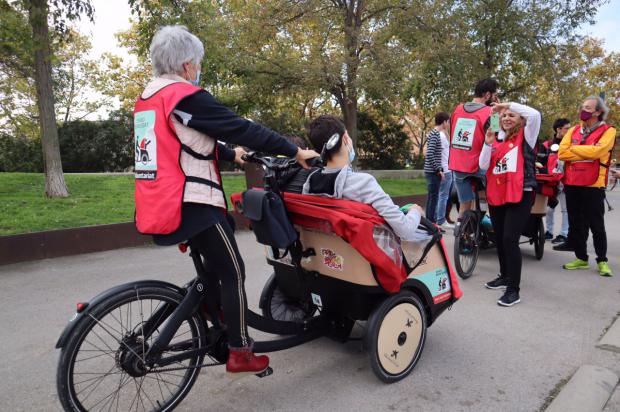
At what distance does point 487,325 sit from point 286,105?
16.2 metres

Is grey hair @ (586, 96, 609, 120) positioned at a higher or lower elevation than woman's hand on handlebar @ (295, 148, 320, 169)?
higher

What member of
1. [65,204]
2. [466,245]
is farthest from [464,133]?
[65,204]

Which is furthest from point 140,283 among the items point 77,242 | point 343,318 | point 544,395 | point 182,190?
point 77,242

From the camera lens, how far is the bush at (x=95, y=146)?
1777 cm

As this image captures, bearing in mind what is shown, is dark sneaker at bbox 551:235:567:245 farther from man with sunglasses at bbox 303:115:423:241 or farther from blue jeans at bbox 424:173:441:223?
man with sunglasses at bbox 303:115:423:241

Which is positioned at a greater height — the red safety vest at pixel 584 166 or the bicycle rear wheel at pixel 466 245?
the red safety vest at pixel 584 166

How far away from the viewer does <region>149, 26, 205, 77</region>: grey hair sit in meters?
2.34

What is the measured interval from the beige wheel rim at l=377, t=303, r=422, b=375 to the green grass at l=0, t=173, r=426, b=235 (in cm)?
530

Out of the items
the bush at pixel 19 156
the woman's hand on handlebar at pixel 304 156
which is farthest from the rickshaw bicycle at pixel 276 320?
the bush at pixel 19 156

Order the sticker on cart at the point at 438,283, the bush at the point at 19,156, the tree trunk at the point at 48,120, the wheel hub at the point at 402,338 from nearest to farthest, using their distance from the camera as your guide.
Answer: the wheel hub at the point at 402,338
the sticker on cart at the point at 438,283
the tree trunk at the point at 48,120
the bush at the point at 19,156

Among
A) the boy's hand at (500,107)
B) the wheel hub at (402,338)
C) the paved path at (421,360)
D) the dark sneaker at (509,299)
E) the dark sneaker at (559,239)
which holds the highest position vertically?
the boy's hand at (500,107)

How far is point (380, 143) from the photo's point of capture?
70.5ft

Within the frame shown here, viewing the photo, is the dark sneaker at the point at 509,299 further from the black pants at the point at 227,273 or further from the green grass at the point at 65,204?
the green grass at the point at 65,204

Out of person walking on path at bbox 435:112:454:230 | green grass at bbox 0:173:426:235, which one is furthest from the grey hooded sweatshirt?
person walking on path at bbox 435:112:454:230
